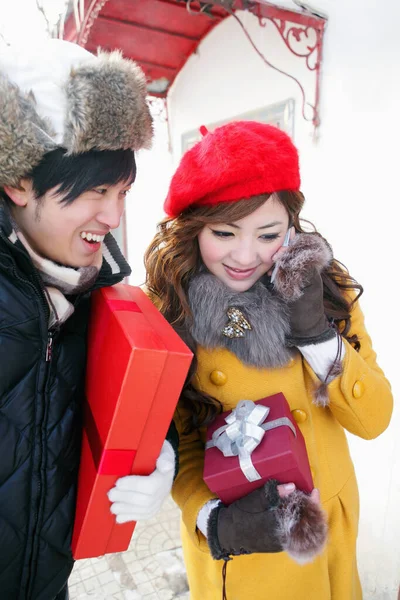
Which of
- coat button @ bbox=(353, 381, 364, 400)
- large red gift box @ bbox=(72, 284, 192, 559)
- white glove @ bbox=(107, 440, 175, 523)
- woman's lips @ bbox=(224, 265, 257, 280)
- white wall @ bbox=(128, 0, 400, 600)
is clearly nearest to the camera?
large red gift box @ bbox=(72, 284, 192, 559)

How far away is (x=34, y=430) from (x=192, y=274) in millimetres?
624

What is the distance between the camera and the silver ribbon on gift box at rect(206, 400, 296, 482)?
0.96 meters

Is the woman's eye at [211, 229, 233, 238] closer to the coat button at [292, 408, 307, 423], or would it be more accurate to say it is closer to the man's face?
the man's face

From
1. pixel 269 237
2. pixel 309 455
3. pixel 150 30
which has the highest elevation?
pixel 150 30

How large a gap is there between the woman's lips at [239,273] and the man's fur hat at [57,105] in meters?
0.48

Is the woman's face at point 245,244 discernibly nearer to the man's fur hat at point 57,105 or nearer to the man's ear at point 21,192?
the man's fur hat at point 57,105

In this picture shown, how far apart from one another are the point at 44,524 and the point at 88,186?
76 centimetres

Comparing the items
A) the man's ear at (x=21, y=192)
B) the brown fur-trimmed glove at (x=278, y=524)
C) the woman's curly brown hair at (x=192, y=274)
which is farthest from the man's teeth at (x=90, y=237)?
the brown fur-trimmed glove at (x=278, y=524)

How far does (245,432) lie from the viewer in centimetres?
99

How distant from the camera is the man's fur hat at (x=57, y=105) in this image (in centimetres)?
88

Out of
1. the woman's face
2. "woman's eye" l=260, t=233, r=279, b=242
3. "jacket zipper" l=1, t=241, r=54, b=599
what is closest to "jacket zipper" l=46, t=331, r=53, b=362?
"jacket zipper" l=1, t=241, r=54, b=599

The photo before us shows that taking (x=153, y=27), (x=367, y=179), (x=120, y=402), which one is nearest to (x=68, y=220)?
(x=120, y=402)

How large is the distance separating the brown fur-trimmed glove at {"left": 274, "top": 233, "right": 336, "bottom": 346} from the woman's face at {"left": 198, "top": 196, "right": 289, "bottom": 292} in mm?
80

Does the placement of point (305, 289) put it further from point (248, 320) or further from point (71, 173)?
point (71, 173)
